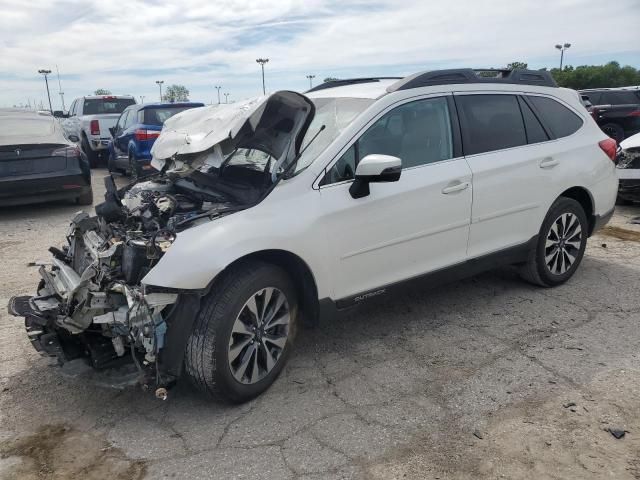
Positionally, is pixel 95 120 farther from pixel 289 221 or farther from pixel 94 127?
pixel 289 221

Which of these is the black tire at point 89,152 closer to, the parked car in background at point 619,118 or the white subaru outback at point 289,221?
the white subaru outback at point 289,221

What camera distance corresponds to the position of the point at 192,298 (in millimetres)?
2980

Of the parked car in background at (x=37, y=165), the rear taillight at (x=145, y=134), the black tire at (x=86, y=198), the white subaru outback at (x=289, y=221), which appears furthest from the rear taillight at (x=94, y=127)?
the white subaru outback at (x=289, y=221)

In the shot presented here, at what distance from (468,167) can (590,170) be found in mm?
1552

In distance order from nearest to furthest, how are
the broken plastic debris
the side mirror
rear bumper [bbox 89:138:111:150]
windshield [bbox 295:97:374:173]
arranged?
the broken plastic debris
the side mirror
windshield [bbox 295:97:374:173]
rear bumper [bbox 89:138:111:150]

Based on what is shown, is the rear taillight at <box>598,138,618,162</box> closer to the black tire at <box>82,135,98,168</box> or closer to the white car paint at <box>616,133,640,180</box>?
the white car paint at <box>616,133,640,180</box>

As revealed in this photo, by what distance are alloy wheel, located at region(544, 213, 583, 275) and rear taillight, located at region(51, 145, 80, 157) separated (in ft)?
23.9

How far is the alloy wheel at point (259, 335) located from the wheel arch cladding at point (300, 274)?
0.16 meters

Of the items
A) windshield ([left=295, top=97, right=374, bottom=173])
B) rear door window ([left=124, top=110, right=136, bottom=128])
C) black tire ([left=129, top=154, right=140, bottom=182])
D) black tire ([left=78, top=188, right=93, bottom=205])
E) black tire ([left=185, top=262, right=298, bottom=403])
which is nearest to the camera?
black tire ([left=185, top=262, right=298, bottom=403])

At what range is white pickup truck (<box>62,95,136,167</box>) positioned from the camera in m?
15.1

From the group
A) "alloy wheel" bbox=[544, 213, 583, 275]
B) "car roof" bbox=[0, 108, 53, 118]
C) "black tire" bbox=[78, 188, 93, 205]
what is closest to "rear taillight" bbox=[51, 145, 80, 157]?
"black tire" bbox=[78, 188, 93, 205]

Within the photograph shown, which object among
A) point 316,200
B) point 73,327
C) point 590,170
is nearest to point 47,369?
point 73,327

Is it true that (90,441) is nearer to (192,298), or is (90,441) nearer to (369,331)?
(192,298)

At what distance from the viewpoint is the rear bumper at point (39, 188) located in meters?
8.22
